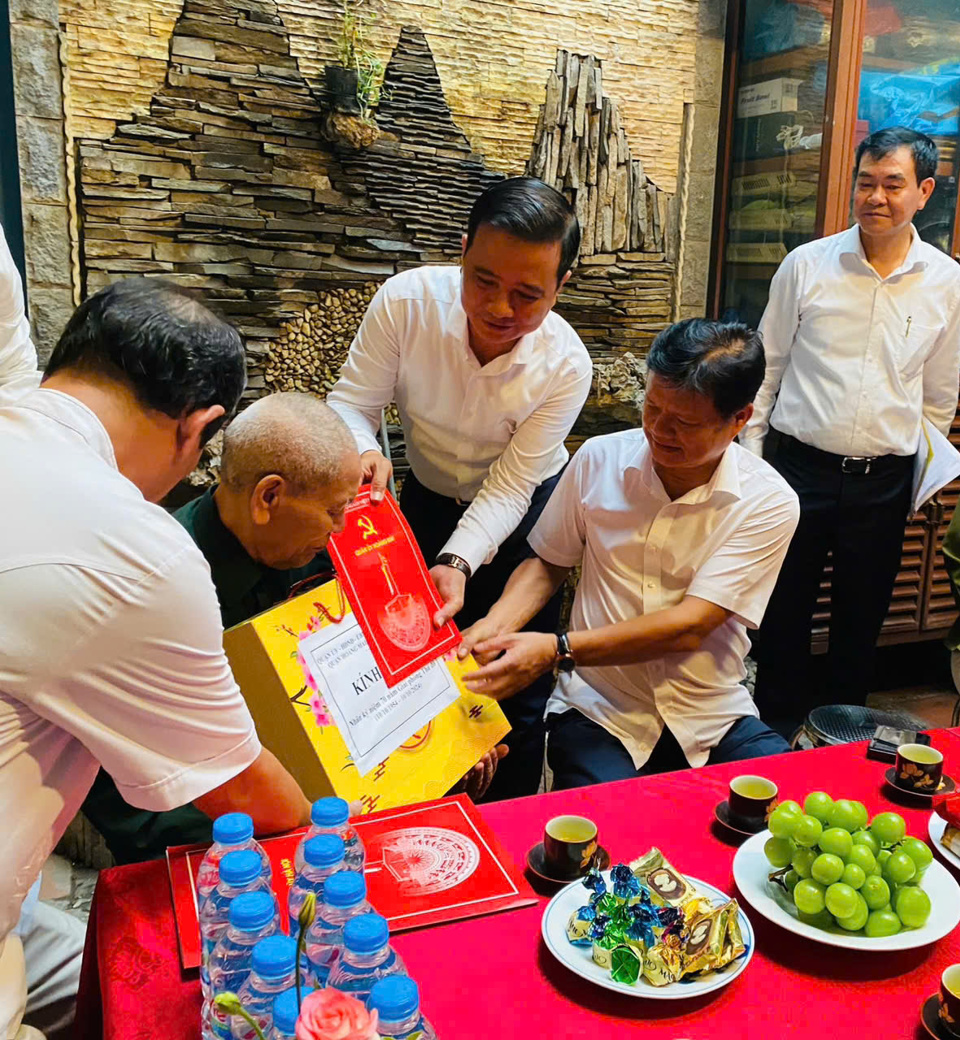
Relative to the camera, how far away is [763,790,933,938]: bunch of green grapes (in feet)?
3.70

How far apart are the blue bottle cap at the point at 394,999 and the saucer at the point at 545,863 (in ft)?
1.64

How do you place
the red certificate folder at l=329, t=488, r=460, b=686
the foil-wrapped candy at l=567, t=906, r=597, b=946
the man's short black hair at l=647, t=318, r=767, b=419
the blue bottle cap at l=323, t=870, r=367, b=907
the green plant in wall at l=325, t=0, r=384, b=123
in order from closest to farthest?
the blue bottle cap at l=323, t=870, r=367, b=907, the foil-wrapped candy at l=567, t=906, r=597, b=946, the red certificate folder at l=329, t=488, r=460, b=686, the man's short black hair at l=647, t=318, r=767, b=419, the green plant in wall at l=325, t=0, r=384, b=123

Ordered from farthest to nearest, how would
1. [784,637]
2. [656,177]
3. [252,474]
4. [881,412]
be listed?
[656,177]
[784,637]
[881,412]
[252,474]

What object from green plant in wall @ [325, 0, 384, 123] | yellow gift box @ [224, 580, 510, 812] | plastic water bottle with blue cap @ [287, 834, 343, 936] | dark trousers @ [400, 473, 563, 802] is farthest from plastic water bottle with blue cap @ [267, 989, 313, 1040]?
green plant in wall @ [325, 0, 384, 123]

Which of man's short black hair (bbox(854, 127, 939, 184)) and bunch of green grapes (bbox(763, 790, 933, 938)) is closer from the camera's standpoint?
bunch of green grapes (bbox(763, 790, 933, 938))

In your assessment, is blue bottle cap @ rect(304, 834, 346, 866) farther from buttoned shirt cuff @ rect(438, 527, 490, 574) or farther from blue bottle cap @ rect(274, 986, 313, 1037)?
buttoned shirt cuff @ rect(438, 527, 490, 574)

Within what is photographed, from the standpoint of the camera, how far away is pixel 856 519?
3.07 meters

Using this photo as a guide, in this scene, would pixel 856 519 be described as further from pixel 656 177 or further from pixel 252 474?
pixel 252 474

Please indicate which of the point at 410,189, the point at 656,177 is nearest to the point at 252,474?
the point at 410,189

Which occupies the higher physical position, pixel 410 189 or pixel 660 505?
pixel 410 189

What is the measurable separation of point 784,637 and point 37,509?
106 inches

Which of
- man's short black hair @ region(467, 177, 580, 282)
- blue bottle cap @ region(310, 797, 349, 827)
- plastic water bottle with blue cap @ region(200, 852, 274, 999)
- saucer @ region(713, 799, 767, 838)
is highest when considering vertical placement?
man's short black hair @ region(467, 177, 580, 282)

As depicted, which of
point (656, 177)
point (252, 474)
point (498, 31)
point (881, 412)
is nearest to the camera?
point (252, 474)

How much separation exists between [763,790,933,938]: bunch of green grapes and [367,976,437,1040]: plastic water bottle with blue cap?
0.58 metres
